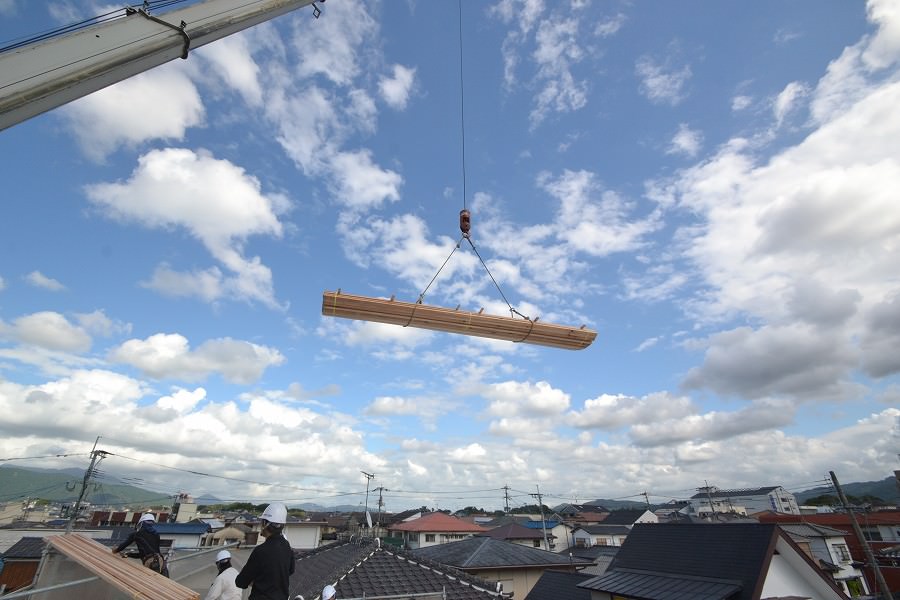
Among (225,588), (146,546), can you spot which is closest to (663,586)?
(225,588)

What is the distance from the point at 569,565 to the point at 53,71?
31.1 meters

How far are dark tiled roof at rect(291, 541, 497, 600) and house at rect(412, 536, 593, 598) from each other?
11422 mm

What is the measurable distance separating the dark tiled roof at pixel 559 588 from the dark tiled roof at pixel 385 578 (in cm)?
1073

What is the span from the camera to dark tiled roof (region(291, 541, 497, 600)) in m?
11.2

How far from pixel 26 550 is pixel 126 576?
109 feet

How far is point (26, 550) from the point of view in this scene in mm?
26141

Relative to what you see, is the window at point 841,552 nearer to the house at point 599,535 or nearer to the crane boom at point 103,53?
the house at point 599,535

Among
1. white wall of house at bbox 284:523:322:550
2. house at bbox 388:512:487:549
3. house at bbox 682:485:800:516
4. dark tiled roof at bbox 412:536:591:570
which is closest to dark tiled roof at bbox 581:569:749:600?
dark tiled roof at bbox 412:536:591:570

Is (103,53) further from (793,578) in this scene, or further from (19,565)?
(19,565)

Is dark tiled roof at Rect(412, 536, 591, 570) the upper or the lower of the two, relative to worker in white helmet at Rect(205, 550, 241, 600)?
Result: lower

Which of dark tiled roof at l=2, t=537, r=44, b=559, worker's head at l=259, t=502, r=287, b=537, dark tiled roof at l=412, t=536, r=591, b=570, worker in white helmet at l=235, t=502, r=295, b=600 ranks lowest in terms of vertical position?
dark tiled roof at l=412, t=536, r=591, b=570

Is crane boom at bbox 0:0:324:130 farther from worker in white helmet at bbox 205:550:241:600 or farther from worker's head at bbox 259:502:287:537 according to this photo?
worker in white helmet at bbox 205:550:241:600

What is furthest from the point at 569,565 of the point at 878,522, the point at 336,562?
the point at 878,522

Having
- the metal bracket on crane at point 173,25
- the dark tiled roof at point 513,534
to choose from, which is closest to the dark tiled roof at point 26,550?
the dark tiled roof at point 513,534
